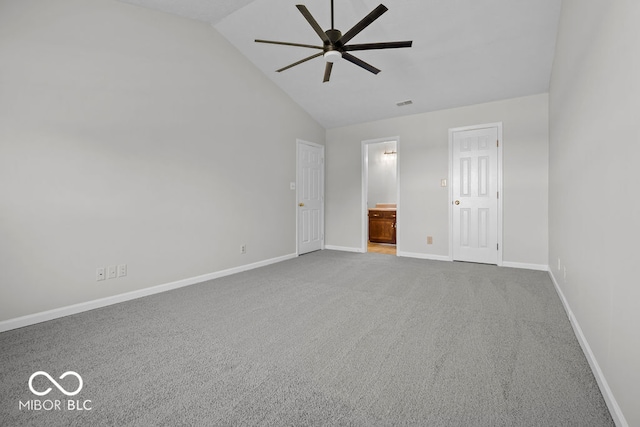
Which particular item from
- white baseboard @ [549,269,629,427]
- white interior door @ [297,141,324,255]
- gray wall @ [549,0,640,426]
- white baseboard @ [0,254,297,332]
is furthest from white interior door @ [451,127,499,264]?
white baseboard @ [0,254,297,332]

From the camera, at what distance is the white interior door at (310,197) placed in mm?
5566

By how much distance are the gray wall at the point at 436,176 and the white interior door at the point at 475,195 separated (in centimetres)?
14

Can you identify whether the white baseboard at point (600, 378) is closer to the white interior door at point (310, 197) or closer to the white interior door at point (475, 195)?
the white interior door at point (475, 195)

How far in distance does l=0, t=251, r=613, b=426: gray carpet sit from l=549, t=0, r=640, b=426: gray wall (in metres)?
0.31

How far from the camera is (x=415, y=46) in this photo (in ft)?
12.1

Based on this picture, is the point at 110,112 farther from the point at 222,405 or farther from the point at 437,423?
the point at 437,423

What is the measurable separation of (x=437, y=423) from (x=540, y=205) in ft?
13.6

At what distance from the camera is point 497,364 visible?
72.5 inches

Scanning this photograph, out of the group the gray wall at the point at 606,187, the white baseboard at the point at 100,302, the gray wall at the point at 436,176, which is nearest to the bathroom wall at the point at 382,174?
the gray wall at the point at 436,176

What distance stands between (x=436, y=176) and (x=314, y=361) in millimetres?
4116

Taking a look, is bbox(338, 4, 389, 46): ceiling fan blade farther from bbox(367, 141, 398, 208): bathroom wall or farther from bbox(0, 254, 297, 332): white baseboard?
bbox(367, 141, 398, 208): bathroom wall

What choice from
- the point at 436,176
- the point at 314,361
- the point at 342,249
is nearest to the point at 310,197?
the point at 342,249

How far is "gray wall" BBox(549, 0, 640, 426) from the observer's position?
3.98ft

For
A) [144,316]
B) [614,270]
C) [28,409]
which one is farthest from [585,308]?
[144,316]
